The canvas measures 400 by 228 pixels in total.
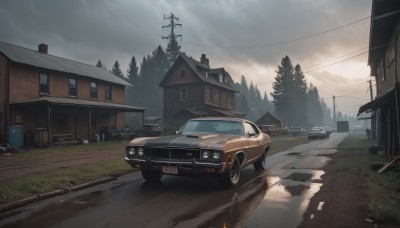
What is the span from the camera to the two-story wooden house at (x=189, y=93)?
43.2 meters

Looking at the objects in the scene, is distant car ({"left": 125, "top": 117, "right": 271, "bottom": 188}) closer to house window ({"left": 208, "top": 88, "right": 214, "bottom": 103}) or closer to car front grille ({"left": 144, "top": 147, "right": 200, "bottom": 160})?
car front grille ({"left": 144, "top": 147, "right": 200, "bottom": 160})

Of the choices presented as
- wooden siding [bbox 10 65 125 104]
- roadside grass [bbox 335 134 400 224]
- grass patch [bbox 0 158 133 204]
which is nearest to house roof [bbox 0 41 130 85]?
wooden siding [bbox 10 65 125 104]

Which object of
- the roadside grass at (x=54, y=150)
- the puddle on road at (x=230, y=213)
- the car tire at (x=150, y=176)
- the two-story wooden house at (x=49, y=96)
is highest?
the two-story wooden house at (x=49, y=96)

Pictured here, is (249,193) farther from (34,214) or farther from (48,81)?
(48,81)

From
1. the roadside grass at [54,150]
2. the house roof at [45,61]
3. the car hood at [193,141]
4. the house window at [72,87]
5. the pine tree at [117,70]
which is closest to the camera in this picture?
the car hood at [193,141]

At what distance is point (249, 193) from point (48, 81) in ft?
75.7

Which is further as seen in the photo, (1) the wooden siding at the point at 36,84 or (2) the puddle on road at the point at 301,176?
(1) the wooden siding at the point at 36,84

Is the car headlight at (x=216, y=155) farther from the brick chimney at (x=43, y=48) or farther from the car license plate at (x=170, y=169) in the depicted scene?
the brick chimney at (x=43, y=48)

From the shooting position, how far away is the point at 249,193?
7.13 meters

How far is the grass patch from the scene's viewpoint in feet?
21.9

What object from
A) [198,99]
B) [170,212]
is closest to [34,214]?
[170,212]

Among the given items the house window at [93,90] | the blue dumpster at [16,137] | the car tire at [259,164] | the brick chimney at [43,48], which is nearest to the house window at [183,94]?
the house window at [93,90]

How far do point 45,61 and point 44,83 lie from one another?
2.23 m

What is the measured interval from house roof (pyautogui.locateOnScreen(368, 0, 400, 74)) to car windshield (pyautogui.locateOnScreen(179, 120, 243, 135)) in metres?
7.15
